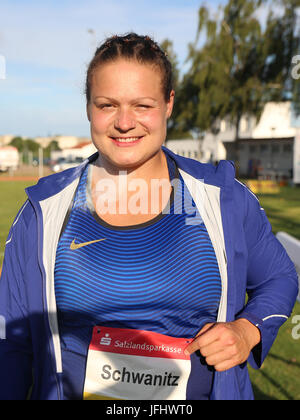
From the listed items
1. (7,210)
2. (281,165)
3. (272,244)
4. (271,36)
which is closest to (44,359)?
(272,244)

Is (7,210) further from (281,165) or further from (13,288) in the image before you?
(281,165)

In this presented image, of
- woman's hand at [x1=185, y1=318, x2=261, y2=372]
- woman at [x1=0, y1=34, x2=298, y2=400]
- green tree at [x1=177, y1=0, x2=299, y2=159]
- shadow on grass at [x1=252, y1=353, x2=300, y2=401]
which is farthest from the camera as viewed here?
green tree at [x1=177, y1=0, x2=299, y2=159]

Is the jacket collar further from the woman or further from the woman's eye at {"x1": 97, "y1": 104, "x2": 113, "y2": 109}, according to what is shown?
the woman's eye at {"x1": 97, "y1": 104, "x2": 113, "y2": 109}

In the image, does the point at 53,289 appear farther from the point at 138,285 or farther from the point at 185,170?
the point at 185,170

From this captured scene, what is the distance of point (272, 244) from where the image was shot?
5.43ft

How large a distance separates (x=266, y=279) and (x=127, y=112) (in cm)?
76

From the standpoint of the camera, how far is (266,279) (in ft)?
5.42

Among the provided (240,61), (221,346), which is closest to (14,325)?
(221,346)

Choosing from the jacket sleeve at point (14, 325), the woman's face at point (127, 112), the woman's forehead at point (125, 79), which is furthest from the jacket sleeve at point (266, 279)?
the jacket sleeve at point (14, 325)

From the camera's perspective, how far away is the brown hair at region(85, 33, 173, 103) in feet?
5.30

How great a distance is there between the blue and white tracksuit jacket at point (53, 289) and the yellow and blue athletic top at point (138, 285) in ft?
0.12

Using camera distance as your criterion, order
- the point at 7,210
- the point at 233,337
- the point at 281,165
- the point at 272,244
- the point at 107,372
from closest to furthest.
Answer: the point at 233,337
the point at 107,372
the point at 272,244
the point at 7,210
the point at 281,165

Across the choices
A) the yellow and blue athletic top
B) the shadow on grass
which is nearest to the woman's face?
the yellow and blue athletic top
